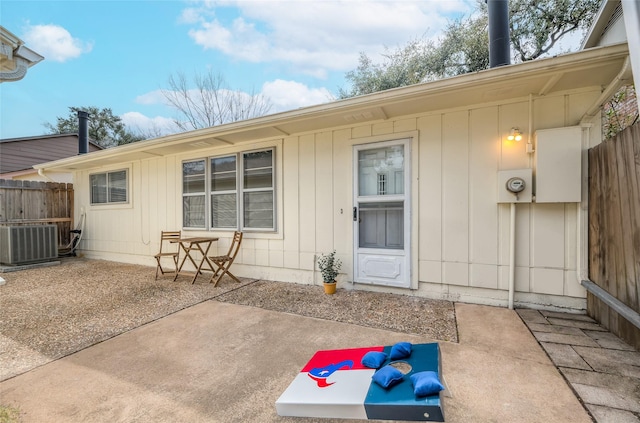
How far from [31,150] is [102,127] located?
9.05 meters

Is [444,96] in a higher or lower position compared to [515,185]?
higher

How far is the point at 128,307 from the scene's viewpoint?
3293 millimetres

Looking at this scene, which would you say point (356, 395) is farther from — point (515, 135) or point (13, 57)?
point (13, 57)

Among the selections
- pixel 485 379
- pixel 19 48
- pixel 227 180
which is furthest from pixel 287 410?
pixel 227 180

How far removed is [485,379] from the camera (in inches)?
70.2

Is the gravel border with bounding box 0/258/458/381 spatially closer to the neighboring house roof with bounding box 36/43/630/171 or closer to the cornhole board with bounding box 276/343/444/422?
the cornhole board with bounding box 276/343/444/422

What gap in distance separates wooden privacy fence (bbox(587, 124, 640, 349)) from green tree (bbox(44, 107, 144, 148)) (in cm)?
2026

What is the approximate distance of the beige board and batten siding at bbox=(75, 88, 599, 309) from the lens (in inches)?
115

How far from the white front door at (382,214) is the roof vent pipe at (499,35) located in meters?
1.41

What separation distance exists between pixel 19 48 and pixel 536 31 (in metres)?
11.9

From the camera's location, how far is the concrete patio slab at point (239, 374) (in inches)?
60.0

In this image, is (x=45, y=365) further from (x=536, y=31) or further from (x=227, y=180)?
(x=536, y=31)

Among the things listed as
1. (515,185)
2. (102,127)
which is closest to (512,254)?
(515,185)

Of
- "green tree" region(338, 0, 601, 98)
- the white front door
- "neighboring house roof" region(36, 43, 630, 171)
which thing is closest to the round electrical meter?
"neighboring house roof" region(36, 43, 630, 171)
